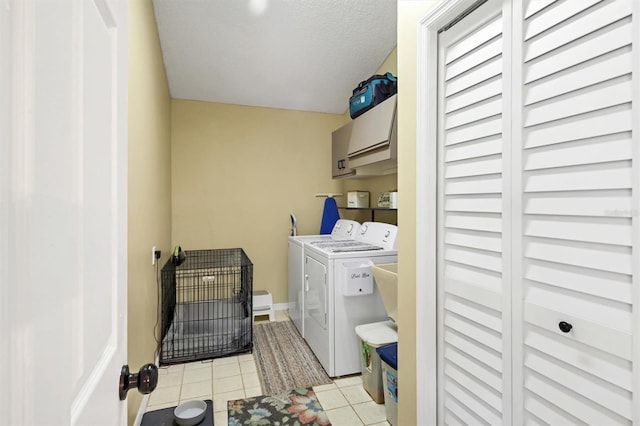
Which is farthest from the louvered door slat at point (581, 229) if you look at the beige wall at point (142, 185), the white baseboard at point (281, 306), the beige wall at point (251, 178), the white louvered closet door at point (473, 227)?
the white baseboard at point (281, 306)

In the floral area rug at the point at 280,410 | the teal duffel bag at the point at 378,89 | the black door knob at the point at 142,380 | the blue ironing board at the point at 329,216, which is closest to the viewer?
the black door knob at the point at 142,380

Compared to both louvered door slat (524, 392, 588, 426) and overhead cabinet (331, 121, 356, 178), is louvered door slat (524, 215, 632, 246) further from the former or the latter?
overhead cabinet (331, 121, 356, 178)

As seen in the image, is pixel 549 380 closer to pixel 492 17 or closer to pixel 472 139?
pixel 472 139

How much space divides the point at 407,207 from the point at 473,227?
333mm

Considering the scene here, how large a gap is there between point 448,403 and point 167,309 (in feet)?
7.56

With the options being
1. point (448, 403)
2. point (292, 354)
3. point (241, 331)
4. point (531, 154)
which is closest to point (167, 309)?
point (241, 331)

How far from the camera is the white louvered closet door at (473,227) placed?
3.57 ft

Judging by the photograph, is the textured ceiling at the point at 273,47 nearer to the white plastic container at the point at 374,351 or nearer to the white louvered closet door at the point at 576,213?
the white louvered closet door at the point at 576,213

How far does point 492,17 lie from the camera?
3.60ft

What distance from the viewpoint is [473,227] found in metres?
1.19

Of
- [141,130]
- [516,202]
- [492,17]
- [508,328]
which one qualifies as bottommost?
[508,328]

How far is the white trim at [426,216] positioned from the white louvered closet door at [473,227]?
29 mm

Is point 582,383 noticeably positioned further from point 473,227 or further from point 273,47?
point 273,47

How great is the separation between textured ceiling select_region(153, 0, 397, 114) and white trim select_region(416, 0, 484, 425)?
1326 millimetres
